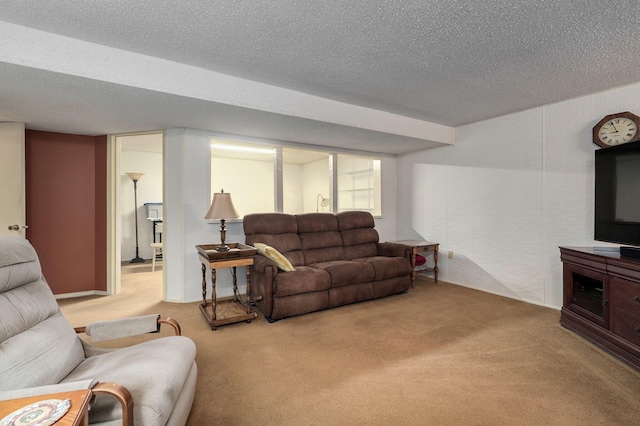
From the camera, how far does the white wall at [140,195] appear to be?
629 cm

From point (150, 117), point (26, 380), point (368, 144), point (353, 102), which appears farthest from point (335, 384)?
point (368, 144)

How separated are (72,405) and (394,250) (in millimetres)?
3780

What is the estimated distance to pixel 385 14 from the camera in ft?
6.10

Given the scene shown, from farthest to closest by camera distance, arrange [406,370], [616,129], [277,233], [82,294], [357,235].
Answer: [357,235], [82,294], [277,233], [616,129], [406,370]

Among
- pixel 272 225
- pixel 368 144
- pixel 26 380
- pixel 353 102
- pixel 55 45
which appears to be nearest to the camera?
pixel 26 380

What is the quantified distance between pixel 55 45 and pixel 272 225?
2.54 meters

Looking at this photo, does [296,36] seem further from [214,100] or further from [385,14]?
[214,100]

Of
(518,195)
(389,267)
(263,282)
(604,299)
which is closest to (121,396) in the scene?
(263,282)

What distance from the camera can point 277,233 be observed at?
391 cm

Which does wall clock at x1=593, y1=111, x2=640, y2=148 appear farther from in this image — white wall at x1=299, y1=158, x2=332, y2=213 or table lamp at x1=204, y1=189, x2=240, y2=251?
white wall at x1=299, y1=158, x2=332, y2=213

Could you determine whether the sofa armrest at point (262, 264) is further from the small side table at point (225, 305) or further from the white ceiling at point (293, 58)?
the white ceiling at point (293, 58)

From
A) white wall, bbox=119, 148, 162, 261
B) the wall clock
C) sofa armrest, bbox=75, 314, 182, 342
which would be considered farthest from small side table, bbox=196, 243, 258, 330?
white wall, bbox=119, 148, 162, 261

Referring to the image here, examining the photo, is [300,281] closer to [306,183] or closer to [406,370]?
[406,370]

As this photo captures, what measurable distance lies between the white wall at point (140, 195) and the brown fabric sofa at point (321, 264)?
13.1ft
